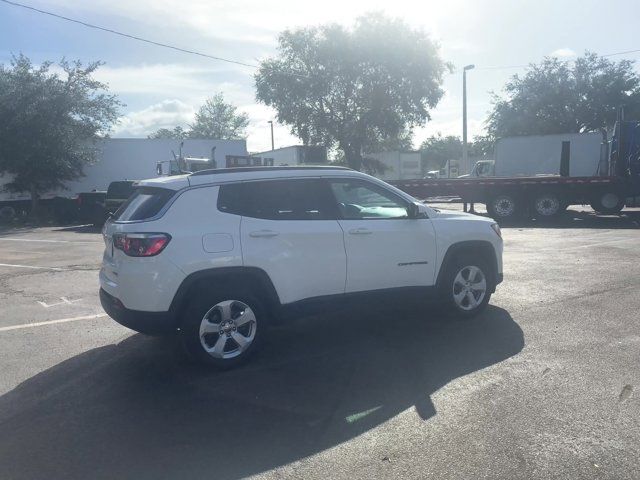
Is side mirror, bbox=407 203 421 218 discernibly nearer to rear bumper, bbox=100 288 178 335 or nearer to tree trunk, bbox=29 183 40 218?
rear bumper, bbox=100 288 178 335

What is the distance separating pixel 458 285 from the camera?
22.1 ft

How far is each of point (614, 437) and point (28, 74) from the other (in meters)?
29.9

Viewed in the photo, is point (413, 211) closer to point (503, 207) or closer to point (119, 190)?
point (503, 207)

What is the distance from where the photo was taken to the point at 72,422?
14.3 feet

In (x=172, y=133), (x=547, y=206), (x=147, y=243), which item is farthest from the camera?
(x=172, y=133)

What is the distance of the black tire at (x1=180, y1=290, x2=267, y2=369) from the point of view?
204 inches

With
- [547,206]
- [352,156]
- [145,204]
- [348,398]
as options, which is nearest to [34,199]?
[352,156]

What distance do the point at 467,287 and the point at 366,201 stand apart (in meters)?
1.55

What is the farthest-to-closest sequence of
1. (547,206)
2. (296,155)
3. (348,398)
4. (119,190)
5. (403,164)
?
1. (403,164)
2. (296,155)
3. (119,190)
4. (547,206)
5. (348,398)

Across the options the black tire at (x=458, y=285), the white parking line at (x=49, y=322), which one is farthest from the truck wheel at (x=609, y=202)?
the white parking line at (x=49, y=322)

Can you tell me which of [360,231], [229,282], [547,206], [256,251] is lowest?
[547,206]

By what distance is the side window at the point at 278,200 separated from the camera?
5.46 metres

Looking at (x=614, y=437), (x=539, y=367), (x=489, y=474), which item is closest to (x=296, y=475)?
(x=489, y=474)

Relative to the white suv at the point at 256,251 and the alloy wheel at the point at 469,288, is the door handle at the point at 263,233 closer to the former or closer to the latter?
the white suv at the point at 256,251
